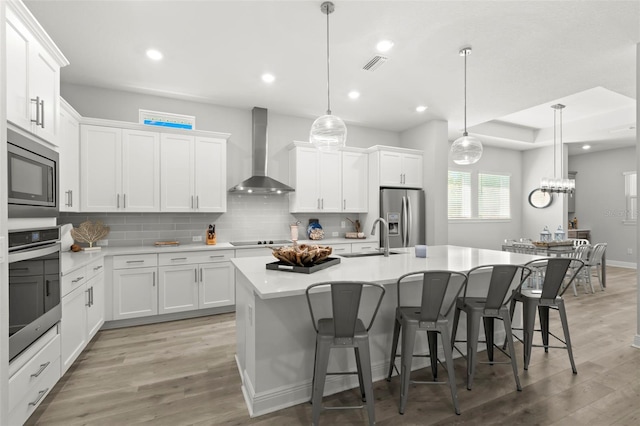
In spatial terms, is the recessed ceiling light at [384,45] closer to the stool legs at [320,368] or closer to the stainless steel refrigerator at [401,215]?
the stainless steel refrigerator at [401,215]

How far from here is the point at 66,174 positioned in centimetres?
338

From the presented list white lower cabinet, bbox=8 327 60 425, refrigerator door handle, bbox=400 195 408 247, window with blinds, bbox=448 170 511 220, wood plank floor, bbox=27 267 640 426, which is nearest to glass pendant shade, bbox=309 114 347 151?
wood plank floor, bbox=27 267 640 426

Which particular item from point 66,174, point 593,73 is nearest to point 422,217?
point 593,73

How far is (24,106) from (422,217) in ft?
16.6

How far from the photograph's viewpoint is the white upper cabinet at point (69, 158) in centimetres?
325

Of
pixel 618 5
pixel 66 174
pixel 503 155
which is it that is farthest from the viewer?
pixel 503 155

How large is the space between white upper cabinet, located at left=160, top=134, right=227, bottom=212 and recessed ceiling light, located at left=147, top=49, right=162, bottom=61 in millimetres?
1042

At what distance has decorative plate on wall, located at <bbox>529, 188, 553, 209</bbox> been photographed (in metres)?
7.48

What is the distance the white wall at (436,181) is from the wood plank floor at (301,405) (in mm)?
2419

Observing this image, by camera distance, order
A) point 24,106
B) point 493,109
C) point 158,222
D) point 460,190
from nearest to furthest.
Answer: point 24,106 → point 158,222 → point 493,109 → point 460,190

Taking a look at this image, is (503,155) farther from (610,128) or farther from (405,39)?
(405,39)

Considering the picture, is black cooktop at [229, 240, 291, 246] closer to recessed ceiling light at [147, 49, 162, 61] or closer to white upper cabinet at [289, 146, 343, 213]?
white upper cabinet at [289, 146, 343, 213]

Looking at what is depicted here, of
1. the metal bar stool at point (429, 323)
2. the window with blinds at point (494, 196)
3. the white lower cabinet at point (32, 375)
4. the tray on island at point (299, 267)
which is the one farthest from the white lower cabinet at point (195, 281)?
the window with blinds at point (494, 196)

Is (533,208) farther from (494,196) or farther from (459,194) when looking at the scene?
(459,194)
